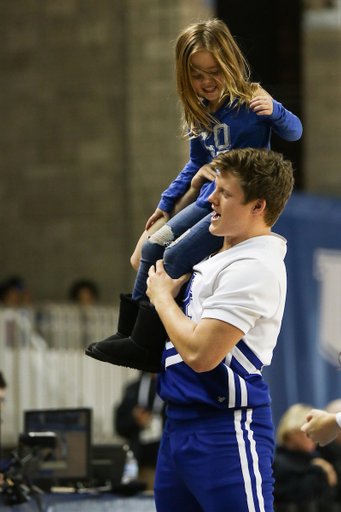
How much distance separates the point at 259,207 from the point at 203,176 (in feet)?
1.32

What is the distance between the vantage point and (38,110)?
11.6 metres

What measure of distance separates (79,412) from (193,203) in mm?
1821

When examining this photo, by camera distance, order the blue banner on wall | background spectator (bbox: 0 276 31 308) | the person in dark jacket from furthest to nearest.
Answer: background spectator (bbox: 0 276 31 308)
the blue banner on wall
the person in dark jacket

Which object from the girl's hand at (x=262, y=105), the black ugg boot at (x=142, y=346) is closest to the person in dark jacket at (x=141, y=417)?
the black ugg boot at (x=142, y=346)

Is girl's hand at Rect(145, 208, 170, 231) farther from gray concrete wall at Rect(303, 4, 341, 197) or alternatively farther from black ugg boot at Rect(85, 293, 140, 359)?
gray concrete wall at Rect(303, 4, 341, 197)

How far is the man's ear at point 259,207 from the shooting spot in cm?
232

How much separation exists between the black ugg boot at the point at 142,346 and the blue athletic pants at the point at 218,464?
0.84 ft

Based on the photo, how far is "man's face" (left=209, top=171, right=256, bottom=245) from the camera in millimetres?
2312

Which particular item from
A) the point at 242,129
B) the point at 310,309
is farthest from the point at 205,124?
the point at 310,309

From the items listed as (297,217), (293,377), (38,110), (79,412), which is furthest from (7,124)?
(79,412)

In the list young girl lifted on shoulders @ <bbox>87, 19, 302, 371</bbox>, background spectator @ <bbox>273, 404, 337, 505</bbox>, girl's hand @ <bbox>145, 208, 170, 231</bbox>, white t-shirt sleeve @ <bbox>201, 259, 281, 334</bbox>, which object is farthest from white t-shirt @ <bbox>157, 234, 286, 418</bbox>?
background spectator @ <bbox>273, 404, 337, 505</bbox>

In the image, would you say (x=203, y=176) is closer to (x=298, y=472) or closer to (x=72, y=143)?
(x=298, y=472)

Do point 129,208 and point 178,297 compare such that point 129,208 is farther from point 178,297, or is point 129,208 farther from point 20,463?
point 178,297

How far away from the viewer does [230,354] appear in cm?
237
